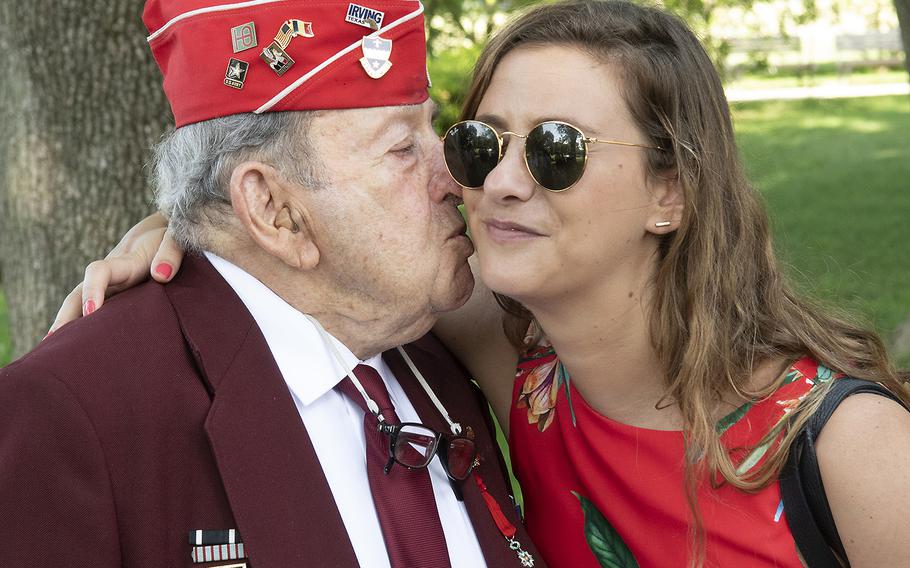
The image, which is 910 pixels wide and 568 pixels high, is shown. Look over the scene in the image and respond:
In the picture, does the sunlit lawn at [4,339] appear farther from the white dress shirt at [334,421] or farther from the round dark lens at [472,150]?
the round dark lens at [472,150]

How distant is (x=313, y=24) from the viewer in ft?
8.59

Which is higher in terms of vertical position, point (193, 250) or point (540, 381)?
point (193, 250)

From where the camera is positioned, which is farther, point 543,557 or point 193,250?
point 543,557

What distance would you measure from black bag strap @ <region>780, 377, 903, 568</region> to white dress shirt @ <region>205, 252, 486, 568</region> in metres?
0.77

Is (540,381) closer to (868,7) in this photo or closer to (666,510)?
(666,510)

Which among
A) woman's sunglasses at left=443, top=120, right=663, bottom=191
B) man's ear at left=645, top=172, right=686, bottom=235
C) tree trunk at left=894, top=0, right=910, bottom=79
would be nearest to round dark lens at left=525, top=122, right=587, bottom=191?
woman's sunglasses at left=443, top=120, right=663, bottom=191

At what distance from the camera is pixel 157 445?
2.23 m

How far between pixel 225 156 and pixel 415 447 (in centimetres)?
85

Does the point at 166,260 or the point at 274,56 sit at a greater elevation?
the point at 274,56

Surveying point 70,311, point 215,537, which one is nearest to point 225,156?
point 70,311

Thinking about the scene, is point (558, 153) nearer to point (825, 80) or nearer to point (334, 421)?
point (334, 421)

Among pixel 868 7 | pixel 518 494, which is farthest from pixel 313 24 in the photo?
pixel 868 7

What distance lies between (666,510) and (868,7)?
57.1 ft

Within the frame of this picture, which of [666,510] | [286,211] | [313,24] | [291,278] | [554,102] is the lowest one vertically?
[666,510]
